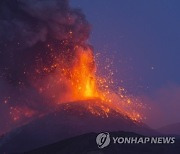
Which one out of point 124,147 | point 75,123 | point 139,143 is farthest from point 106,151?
point 75,123

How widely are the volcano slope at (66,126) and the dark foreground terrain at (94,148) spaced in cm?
1755

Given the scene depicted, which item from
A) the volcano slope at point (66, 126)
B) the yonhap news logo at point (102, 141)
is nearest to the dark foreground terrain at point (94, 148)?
the yonhap news logo at point (102, 141)

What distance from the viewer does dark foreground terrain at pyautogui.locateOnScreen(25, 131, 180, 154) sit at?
236 ft

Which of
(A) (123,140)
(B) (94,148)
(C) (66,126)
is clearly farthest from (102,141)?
(C) (66,126)

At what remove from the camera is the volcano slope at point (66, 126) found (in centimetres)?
9731

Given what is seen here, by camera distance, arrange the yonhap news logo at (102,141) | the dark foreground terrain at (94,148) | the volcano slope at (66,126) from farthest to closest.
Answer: the volcano slope at (66,126)
the dark foreground terrain at (94,148)
the yonhap news logo at (102,141)

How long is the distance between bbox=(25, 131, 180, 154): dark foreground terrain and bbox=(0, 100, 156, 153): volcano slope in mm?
17545

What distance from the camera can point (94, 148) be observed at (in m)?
71.5

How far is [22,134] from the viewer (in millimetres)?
99938

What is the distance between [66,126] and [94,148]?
32268mm

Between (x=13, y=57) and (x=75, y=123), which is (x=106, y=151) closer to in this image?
(x=75, y=123)

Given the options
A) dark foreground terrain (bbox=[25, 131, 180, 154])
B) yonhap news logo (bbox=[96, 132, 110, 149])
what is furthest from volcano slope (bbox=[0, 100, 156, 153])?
yonhap news logo (bbox=[96, 132, 110, 149])

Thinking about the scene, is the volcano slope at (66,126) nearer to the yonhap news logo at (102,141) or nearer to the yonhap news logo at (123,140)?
the yonhap news logo at (123,140)

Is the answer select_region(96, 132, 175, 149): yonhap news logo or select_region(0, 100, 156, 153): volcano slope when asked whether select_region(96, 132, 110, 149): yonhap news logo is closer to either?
select_region(96, 132, 175, 149): yonhap news logo
